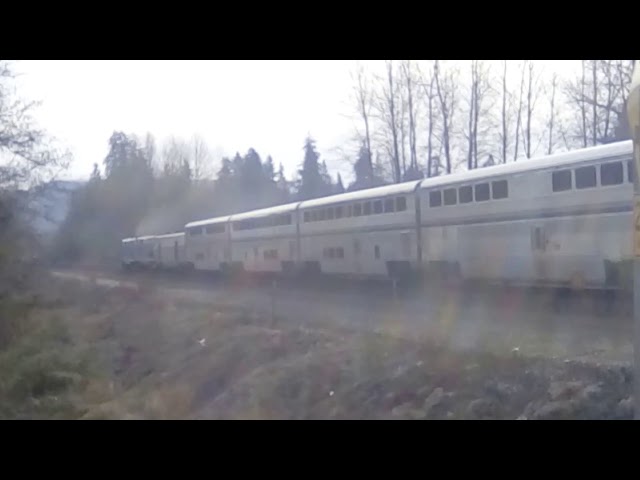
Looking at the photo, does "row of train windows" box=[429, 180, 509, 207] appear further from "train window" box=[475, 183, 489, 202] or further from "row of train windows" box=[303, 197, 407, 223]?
"row of train windows" box=[303, 197, 407, 223]

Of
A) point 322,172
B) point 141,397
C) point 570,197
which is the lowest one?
point 141,397

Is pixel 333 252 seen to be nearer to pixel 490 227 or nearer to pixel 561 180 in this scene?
pixel 490 227

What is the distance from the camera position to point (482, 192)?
19500 mm

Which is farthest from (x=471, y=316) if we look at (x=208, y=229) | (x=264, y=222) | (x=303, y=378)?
(x=208, y=229)

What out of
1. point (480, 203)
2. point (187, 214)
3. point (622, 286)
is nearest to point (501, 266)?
point (480, 203)

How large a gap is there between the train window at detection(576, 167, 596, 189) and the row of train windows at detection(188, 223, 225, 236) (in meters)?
27.0

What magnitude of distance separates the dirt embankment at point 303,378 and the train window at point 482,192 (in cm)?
604

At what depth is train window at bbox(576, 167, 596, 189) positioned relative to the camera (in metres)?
15.8

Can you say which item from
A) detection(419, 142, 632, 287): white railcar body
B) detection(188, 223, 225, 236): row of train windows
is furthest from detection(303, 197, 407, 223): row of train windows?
detection(188, 223, 225, 236): row of train windows

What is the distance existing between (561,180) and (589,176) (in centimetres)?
88

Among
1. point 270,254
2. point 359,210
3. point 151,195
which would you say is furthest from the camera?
point 151,195

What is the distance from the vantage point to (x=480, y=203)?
1956 cm
